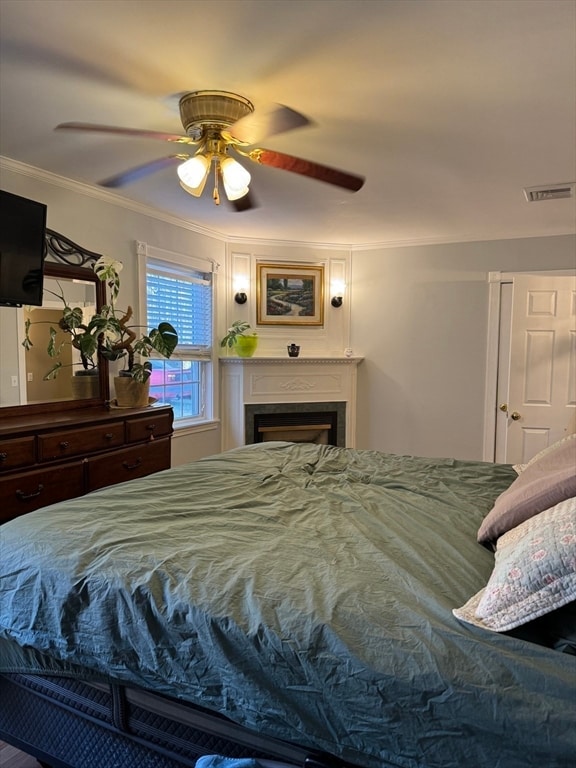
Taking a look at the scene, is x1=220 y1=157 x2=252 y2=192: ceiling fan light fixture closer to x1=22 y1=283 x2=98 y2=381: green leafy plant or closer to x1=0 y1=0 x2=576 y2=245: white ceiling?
x1=0 y1=0 x2=576 y2=245: white ceiling

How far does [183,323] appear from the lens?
4.53 m

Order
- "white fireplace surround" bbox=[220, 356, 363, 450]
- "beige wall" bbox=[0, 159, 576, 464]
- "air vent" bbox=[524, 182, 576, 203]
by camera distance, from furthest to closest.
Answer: "white fireplace surround" bbox=[220, 356, 363, 450]
"beige wall" bbox=[0, 159, 576, 464]
"air vent" bbox=[524, 182, 576, 203]

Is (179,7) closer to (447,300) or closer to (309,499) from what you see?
(309,499)

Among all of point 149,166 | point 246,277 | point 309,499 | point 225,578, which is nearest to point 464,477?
point 309,499

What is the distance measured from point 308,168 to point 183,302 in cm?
258

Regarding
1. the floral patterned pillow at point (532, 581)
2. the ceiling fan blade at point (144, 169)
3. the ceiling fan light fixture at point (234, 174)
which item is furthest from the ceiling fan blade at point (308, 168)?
the floral patterned pillow at point (532, 581)

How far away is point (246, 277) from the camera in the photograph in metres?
4.98

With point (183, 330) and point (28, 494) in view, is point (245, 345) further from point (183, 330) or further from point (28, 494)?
point (28, 494)

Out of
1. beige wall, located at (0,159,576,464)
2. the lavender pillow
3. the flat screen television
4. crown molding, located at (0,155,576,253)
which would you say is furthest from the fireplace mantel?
the lavender pillow

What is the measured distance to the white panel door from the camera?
4125mm

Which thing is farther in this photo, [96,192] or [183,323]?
[183,323]

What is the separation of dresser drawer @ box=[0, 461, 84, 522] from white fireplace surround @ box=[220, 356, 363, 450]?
2.14 meters

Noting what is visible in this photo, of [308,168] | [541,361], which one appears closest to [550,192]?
[541,361]

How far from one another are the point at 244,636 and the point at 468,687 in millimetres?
470
